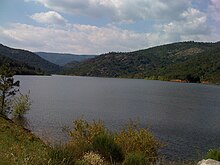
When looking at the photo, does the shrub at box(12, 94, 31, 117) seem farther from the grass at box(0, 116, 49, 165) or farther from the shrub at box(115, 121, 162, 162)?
the shrub at box(115, 121, 162, 162)

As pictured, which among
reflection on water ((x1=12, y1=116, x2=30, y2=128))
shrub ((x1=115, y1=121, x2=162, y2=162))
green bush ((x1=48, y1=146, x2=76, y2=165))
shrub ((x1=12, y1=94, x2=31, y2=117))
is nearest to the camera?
green bush ((x1=48, y1=146, x2=76, y2=165))

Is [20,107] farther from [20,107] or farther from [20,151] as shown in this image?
[20,151]

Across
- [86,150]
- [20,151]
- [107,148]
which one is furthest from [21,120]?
[20,151]

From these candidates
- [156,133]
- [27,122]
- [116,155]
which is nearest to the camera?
[116,155]

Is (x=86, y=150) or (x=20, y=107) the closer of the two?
(x=86, y=150)

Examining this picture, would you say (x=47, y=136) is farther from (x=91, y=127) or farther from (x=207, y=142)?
(x=207, y=142)

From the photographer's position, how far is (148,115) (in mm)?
60219

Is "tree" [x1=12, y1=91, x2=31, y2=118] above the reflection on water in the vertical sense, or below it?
above

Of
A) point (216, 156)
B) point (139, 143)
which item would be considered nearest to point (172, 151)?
point (139, 143)

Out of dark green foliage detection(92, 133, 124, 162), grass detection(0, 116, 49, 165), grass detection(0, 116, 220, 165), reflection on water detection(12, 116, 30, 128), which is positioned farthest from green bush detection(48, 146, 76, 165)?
reflection on water detection(12, 116, 30, 128)

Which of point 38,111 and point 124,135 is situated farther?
point 38,111

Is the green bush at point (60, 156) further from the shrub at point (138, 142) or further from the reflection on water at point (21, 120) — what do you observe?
the reflection on water at point (21, 120)

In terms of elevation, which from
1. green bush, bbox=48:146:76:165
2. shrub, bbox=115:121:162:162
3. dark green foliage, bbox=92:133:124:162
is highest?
green bush, bbox=48:146:76:165

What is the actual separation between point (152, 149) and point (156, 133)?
19415 mm
